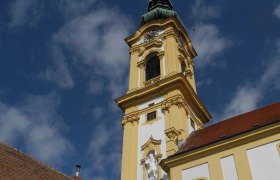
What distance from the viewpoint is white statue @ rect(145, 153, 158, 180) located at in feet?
75.2

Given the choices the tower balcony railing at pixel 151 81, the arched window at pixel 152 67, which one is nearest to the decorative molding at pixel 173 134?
the tower balcony railing at pixel 151 81

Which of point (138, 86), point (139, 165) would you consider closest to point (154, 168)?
point (139, 165)

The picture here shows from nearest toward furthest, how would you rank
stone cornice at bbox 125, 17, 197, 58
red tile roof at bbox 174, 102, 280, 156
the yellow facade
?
the yellow facade → red tile roof at bbox 174, 102, 280, 156 → stone cornice at bbox 125, 17, 197, 58

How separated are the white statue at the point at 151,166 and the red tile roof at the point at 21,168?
17.6 feet

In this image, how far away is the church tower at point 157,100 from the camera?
24.0 meters

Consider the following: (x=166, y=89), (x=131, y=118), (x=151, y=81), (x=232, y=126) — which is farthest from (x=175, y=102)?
(x=232, y=126)

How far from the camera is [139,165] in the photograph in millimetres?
24188

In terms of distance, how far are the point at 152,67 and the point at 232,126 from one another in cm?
1025

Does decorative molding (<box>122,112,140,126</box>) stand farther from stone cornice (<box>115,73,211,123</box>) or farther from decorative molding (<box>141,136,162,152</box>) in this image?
decorative molding (<box>141,136,162,152</box>)

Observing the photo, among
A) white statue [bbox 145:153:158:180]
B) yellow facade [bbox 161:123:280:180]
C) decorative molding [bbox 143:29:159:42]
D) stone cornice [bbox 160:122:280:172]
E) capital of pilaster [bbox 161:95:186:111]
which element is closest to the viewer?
yellow facade [bbox 161:123:280:180]

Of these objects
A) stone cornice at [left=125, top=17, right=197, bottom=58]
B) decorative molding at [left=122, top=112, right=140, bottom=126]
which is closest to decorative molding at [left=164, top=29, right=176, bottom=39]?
stone cornice at [left=125, top=17, right=197, bottom=58]

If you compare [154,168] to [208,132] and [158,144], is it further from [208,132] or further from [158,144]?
[208,132]

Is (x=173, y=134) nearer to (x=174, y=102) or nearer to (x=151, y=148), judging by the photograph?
(x=151, y=148)

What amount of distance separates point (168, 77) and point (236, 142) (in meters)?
9.27
